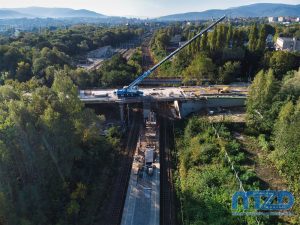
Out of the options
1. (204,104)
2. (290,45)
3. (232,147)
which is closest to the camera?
(232,147)

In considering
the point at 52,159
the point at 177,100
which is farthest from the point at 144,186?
the point at 177,100

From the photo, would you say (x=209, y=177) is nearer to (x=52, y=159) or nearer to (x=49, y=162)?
(x=52, y=159)

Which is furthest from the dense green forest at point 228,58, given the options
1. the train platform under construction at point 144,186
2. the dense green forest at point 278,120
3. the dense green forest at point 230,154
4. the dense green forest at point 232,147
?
the train platform under construction at point 144,186

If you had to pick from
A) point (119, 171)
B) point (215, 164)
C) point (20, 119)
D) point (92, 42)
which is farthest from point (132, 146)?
point (92, 42)

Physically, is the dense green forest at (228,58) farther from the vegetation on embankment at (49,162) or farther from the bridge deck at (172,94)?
the vegetation on embankment at (49,162)

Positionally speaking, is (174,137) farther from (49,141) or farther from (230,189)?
(49,141)

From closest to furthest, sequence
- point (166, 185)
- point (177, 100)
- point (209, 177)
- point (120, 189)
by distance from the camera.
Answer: point (209, 177), point (120, 189), point (166, 185), point (177, 100)
